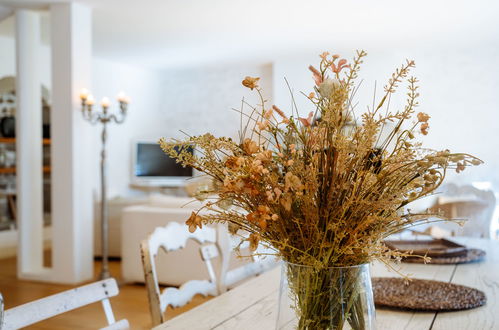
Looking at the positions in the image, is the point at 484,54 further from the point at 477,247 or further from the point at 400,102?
the point at 477,247

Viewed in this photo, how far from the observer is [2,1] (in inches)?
198

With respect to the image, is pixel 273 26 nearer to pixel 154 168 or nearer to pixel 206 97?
pixel 206 97

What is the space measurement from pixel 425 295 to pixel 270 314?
0.47 m

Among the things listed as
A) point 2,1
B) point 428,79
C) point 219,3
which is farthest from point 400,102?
point 2,1

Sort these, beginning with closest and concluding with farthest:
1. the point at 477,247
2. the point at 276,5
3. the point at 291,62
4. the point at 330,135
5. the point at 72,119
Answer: the point at 330,135 < the point at 477,247 < the point at 72,119 < the point at 276,5 < the point at 291,62

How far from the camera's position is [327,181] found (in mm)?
1031

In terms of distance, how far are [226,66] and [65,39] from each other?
3958 mm

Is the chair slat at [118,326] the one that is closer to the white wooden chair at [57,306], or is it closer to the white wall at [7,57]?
the white wooden chair at [57,306]

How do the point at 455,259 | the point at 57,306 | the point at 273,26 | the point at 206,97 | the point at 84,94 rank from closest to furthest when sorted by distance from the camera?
the point at 57,306
the point at 455,259
the point at 84,94
the point at 273,26
the point at 206,97

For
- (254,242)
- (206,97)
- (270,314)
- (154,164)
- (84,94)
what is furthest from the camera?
(206,97)

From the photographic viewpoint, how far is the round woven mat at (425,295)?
5.00ft

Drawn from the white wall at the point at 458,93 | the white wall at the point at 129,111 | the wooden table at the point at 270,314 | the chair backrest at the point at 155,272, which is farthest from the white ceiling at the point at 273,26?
the wooden table at the point at 270,314

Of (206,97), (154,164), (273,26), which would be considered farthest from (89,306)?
(206,97)

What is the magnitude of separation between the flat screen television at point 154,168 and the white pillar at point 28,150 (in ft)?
11.1
